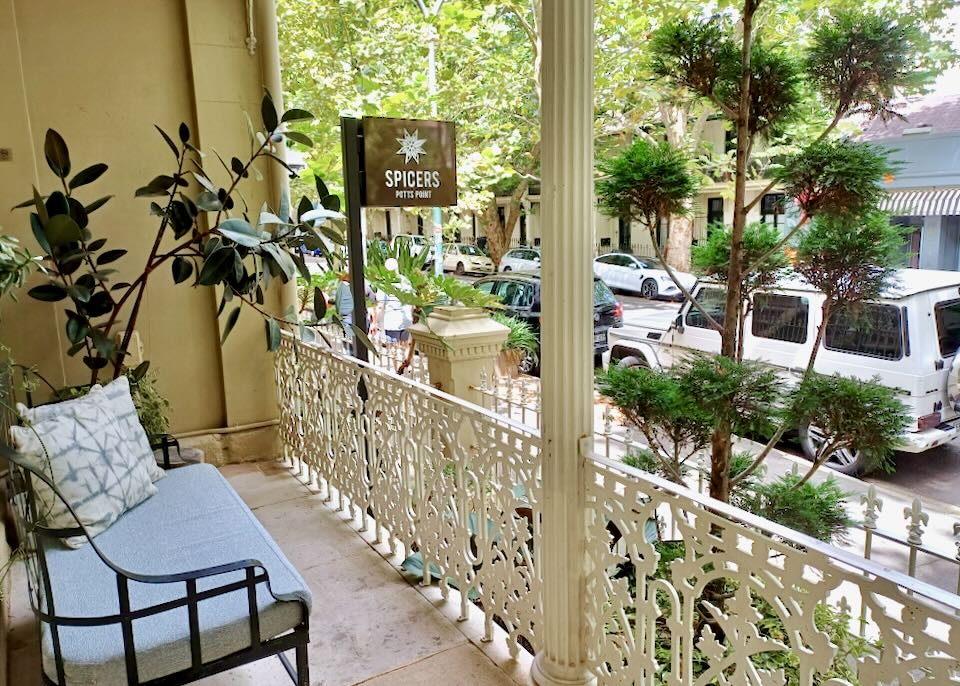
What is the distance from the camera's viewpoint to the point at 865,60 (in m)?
1.83

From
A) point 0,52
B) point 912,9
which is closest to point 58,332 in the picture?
point 0,52

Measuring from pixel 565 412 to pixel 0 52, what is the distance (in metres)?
3.56

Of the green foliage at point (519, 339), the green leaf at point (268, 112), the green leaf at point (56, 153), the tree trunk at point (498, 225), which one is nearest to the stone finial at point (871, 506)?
the green foliage at point (519, 339)

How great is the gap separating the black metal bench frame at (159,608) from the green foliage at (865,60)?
6.77ft

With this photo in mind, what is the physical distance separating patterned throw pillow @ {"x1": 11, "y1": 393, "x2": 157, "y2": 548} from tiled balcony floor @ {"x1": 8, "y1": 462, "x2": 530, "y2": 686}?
0.56m

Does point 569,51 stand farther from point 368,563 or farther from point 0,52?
point 0,52

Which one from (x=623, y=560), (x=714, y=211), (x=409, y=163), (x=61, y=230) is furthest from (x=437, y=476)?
(x=61, y=230)

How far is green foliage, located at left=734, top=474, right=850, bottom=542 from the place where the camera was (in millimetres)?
2102

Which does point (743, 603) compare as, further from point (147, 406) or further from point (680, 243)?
point (147, 406)

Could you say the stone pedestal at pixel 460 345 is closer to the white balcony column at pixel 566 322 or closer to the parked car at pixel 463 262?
the white balcony column at pixel 566 322

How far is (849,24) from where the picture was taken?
1.82 metres

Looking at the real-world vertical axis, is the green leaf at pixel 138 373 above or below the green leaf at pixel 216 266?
below

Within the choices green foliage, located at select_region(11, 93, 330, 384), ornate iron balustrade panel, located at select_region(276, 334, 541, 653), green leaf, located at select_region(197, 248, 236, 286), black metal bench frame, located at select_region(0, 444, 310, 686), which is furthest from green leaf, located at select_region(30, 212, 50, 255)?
ornate iron balustrade panel, located at select_region(276, 334, 541, 653)

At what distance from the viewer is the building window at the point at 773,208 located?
2106 mm
